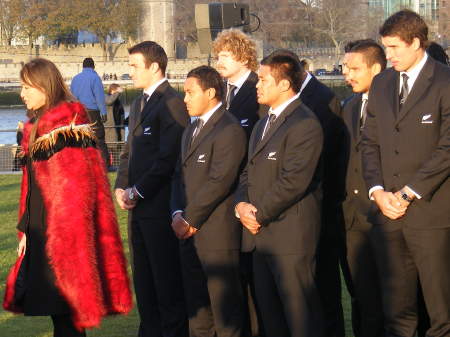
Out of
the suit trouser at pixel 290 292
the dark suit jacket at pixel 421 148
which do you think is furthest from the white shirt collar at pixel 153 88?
the dark suit jacket at pixel 421 148

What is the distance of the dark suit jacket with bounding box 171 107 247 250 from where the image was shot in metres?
7.71

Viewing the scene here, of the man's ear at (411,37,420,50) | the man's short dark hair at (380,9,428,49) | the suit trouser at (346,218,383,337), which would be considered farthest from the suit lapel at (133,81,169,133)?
the man's ear at (411,37,420,50)

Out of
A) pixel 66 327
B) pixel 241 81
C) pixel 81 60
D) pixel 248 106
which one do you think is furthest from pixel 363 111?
pixel 81 60

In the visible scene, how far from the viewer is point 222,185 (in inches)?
303

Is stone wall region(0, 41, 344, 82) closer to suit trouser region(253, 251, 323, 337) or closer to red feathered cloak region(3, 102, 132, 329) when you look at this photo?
suit trouser region(253, 251, 323, 337)

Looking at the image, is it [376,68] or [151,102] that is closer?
[376,68]

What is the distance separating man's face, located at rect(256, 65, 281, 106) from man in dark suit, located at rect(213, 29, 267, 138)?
3.13 feet

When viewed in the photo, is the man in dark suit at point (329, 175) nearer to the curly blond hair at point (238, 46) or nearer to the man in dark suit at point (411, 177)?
the curly blond hair at point (238, 46)

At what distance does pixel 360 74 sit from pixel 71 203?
90.7 inches

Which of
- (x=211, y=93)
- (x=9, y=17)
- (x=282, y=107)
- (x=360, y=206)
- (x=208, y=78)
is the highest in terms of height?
(x=9, y=17)

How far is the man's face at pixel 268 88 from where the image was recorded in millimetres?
7293

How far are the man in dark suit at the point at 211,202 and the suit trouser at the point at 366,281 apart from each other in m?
0.82

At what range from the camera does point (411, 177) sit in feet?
22.4

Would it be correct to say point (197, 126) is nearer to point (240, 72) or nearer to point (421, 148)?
point (240, 72)
